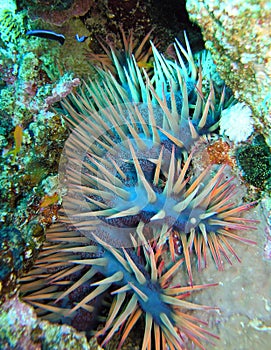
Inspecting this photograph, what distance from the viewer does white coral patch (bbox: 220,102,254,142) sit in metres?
2.47

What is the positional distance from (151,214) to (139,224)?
0.42 feet

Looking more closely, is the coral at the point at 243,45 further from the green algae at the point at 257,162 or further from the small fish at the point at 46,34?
the small fish at the point at 46,34

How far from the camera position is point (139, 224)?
245 cm

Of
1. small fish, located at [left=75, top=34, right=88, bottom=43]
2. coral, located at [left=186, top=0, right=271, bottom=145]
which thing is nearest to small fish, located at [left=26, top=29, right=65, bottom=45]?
small fish, located at [left=75, top=34, right=88, bottom=43]

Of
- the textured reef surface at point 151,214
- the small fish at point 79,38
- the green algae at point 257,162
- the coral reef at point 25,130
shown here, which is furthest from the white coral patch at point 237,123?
the small fish at point 79,38

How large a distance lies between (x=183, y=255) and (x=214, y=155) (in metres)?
0.90

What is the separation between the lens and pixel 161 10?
4008mm

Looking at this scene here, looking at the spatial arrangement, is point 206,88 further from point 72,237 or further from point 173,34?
point 72,237

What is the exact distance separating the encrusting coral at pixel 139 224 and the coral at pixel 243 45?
1.06 feet

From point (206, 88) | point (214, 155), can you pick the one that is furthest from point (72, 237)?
point (206, 88)

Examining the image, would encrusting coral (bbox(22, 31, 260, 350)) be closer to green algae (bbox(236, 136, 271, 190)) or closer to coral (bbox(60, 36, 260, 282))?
coral (bbox(60, 36, 260, 282))

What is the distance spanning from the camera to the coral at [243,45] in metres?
2.06

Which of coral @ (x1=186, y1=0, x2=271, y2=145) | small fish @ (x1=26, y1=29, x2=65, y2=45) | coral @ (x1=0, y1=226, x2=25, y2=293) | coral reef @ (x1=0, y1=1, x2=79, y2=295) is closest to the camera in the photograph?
coral @ (x1=186, y1=0, x2=271, y2=145)

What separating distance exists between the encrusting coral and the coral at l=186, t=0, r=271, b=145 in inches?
12.8
